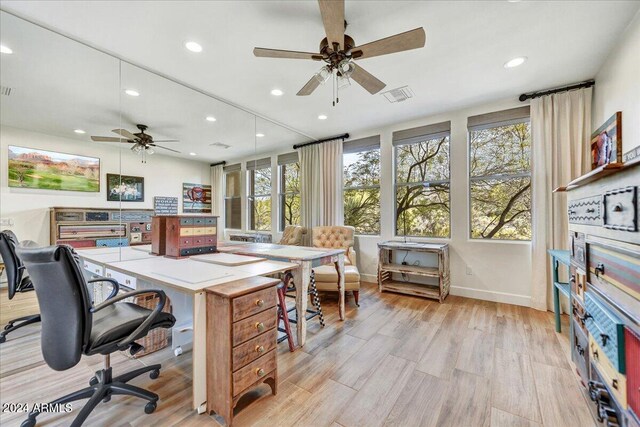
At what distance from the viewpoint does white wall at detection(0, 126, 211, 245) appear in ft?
5.88

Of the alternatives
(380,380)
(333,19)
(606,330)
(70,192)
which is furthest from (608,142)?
(70,192)

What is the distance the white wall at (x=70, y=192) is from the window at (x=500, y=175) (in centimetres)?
381

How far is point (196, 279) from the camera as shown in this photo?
155cm

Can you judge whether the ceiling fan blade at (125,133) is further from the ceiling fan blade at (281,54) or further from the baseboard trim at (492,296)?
the baseboard trim at (492,296)

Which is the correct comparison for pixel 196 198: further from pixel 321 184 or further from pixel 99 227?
pixel 321 184

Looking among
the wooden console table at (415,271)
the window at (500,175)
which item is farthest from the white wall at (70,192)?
the window at (500,175)

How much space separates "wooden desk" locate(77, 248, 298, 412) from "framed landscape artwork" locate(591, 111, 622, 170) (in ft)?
10.0

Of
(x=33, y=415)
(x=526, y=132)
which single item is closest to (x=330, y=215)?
(x=526, y=132)

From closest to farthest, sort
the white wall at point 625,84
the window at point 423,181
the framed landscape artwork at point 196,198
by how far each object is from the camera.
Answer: the white wall at point 625,84 → the framed landscape artwork at point 196,198 → the window at point 423,181

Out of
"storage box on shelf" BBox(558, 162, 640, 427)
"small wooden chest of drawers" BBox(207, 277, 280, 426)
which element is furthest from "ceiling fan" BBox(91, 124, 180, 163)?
"storage box on shelf" BBox(558, 162, 640, 427)

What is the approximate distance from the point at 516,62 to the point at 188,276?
3.50 meters

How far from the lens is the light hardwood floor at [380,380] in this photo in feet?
4.70

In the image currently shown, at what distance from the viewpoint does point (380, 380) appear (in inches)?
69.7

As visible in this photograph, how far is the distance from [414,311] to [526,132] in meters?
2.75
